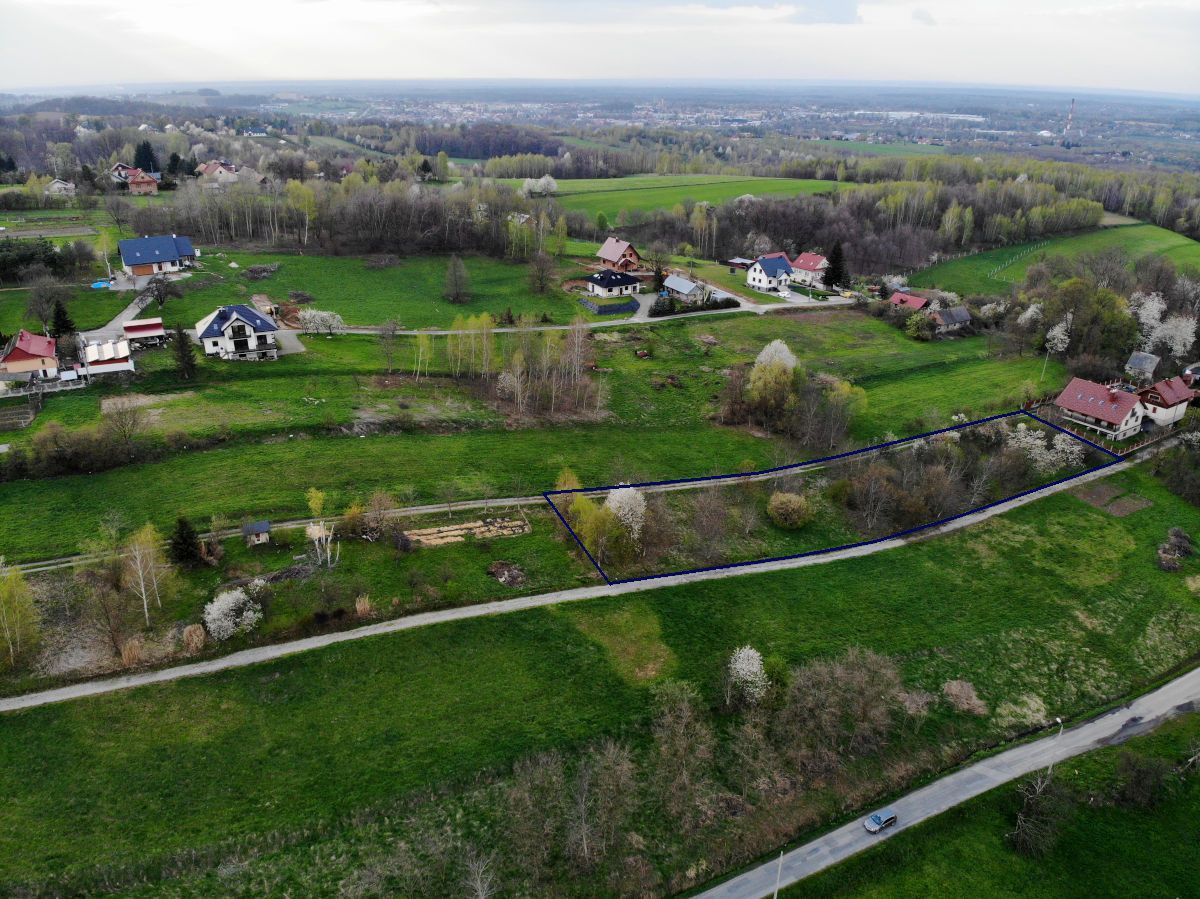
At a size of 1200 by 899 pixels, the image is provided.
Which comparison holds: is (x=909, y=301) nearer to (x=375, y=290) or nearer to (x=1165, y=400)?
(x=1165, y=400)

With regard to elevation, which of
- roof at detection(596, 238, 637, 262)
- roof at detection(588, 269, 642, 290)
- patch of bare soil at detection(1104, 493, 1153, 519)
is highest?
roof at detection(596, 238, 637, 262)

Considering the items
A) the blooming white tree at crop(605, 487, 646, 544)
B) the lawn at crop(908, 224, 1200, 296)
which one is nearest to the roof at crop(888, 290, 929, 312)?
the lawn at crop(908, 224, 1200, 296)

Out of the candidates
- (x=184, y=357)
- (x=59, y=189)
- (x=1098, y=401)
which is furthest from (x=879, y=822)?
(x=59, y=189)

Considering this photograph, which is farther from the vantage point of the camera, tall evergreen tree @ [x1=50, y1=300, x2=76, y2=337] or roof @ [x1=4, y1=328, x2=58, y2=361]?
tall evergreen tree @ [x1=50, y1=300, x2=76, y2=337]

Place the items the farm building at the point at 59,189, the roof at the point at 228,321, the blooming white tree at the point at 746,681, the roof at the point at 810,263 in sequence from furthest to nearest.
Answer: the farm building at the point at 59,189 → the roof at the point at 810,263 → the roof at the point at 228,321 → the blooming white tree at the point at 746,681

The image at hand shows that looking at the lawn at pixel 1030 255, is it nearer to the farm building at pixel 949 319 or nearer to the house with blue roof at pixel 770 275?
the farm building at pixel 949 319

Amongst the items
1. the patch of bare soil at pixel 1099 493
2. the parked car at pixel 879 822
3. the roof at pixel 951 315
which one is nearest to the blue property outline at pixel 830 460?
the patch of bare soil at pixel 1099 493

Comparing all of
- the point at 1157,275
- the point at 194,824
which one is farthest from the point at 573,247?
the point at 194,824

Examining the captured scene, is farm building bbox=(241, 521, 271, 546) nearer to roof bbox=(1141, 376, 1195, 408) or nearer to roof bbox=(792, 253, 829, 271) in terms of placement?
roof bbox=(1141, 376, 1195, 408)
